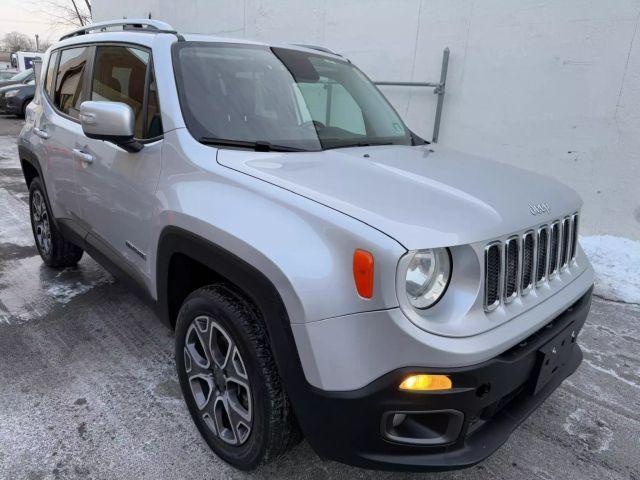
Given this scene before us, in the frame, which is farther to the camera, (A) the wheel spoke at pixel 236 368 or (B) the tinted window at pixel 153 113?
(B) the tinted window at pixel 153 113

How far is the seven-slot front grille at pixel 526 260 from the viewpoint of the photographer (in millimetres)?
1784

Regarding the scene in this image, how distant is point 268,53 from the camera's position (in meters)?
3.00

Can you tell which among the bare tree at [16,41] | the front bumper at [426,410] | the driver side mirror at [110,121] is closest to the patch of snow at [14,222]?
the driver side mirror at [110,121]

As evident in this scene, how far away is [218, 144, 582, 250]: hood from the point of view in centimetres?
168

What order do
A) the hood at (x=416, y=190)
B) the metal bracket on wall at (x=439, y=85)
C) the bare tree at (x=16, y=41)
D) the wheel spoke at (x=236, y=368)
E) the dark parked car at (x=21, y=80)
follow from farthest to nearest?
the bare tree at (x=16, y=41)
the dark parked car at (x=21, y=80)
the metal bracket on wall at (x=439, y=85)
the wheel spoke at (x=236, y=368)
the hood at (x=416, y=190)

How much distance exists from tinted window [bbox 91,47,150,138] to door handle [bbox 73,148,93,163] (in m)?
0.36

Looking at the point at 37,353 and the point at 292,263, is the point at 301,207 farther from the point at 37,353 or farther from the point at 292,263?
the point at 37,353

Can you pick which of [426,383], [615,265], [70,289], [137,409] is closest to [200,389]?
[137,409]

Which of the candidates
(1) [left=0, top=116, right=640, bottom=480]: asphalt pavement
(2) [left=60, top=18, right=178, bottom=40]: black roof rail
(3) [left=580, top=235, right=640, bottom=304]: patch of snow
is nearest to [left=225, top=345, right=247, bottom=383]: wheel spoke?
(1) [left=0, top=116, right=640, bottom=480]: asphalt pavement

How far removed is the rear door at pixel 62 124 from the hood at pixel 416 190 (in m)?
1.77

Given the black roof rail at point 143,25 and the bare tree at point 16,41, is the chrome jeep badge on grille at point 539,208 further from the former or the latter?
the bare tree at point 16,41

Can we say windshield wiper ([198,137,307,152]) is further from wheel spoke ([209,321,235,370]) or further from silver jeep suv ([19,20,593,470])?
wheel spoke ([209,321,235,370])

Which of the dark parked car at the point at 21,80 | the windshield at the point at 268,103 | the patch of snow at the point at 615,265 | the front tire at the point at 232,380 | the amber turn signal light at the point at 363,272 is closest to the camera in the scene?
the amber turn signal light at the point at 363,272

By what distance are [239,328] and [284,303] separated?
31 cm
